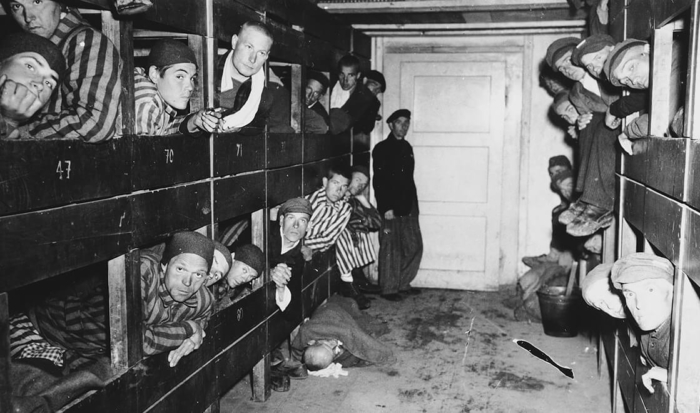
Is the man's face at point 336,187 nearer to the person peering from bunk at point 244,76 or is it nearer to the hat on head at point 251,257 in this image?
the hat on head at point 251,257

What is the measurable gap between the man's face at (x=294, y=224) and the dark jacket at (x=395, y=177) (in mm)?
3227

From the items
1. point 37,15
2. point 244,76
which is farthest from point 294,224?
point 37,15

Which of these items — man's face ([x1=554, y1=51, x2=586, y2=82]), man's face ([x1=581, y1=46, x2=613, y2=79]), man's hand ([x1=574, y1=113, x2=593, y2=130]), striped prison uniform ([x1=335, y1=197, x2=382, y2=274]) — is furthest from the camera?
striped prison uniform ([x1=335, y1=197, x2=382, y2=274])

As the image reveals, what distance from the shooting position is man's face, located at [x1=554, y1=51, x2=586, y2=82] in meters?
5.19

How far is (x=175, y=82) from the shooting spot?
3797 mm

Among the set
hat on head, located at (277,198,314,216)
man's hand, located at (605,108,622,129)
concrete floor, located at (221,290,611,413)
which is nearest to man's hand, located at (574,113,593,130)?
man's hand, located at (605,108,622,129)

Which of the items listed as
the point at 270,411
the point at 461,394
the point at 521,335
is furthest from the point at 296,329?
the point at 521,335

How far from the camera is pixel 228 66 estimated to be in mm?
4488

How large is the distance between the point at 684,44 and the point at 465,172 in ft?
17.5

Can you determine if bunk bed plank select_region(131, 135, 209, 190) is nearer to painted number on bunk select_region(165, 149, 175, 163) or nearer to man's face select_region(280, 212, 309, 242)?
painted number on bunk select_region(165, 149, 175, 163)

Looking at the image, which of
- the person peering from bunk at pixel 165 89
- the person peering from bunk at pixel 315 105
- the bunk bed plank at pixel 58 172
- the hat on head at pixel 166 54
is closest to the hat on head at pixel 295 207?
the person peering from bunk at pixel 315 105

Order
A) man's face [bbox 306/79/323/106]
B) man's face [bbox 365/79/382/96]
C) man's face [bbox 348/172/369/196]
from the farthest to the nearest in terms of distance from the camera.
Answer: man's face [bbox 365/79/382/96], man's face [bbox 348/172/369/196], man's face [bbox 306/79/323/106]

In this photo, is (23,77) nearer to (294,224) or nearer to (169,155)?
(169,155)

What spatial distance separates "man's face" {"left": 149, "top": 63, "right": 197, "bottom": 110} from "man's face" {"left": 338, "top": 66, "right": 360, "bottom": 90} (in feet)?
11.2
